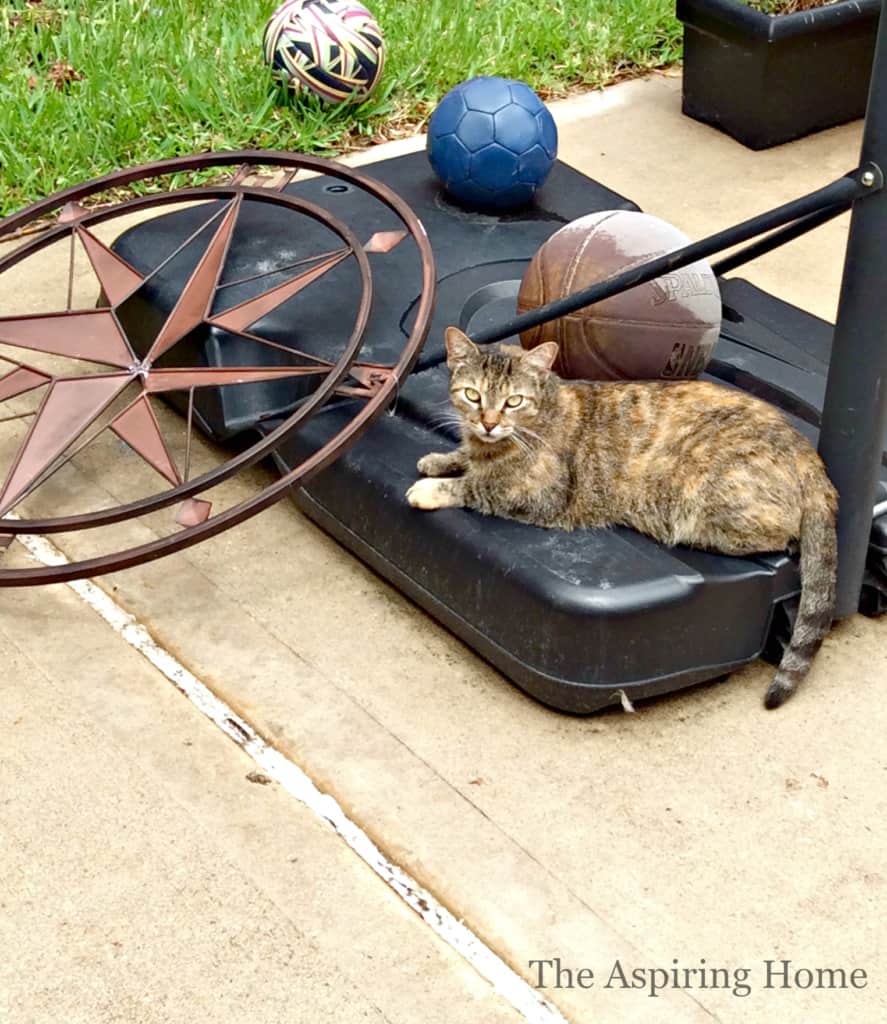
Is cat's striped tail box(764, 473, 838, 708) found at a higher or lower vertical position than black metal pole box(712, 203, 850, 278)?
A: lower

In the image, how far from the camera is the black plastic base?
2990 mm

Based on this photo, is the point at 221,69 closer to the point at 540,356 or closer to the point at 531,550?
the point at 540,356

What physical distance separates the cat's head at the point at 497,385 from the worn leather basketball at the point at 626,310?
0.26m

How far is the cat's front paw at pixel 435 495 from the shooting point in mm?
3238

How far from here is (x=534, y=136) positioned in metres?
4.34

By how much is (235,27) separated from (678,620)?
3.84 m

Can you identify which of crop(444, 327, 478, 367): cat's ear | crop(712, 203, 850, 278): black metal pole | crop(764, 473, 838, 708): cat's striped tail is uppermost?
crop(712, 203, 850, 278): black metal pole

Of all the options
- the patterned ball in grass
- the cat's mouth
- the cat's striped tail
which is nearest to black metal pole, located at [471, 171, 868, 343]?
the cat's mouth

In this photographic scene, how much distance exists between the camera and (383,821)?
2834 mm

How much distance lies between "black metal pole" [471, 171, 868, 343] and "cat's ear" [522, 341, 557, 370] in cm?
11

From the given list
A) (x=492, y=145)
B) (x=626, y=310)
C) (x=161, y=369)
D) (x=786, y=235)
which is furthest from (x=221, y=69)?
(x=786, y=235)

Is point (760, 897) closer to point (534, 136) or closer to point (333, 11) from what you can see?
point (534, 136)

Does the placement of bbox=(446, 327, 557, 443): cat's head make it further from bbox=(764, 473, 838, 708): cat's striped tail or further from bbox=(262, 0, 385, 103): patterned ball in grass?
bbox=(262, 0, 385, 103): patterned ball in grass

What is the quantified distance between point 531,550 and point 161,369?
1.10 metres
